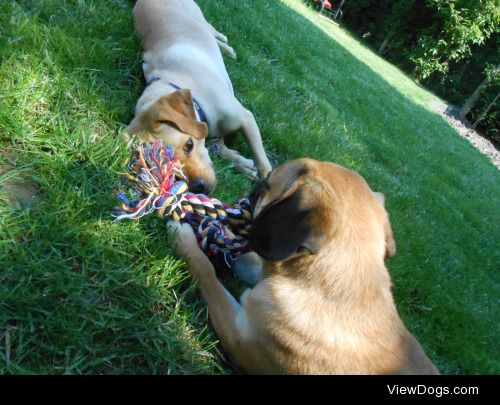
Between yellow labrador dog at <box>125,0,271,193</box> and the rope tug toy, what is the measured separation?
1.43 feet

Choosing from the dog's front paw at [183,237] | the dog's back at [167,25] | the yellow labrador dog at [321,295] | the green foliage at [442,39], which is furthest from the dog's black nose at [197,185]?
the green foliage at [442,39]

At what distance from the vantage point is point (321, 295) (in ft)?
8.52

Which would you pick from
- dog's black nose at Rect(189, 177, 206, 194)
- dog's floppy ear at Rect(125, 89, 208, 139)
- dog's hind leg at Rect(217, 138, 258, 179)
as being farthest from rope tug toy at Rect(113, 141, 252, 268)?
dog's hind leg at Rect(217, 138, 258, 179)

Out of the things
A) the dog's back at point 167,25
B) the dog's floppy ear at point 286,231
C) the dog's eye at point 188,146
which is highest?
the dog's floppy ear at point 286,231

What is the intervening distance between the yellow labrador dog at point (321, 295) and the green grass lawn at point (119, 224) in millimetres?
330

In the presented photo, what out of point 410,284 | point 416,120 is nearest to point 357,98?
point 416,120

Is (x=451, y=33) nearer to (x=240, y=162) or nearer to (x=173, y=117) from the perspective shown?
(x=240, y=162)

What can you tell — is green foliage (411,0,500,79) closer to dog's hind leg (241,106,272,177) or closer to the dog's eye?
dog's hind leg (241,106,272,177)

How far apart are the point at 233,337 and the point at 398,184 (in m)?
5.11

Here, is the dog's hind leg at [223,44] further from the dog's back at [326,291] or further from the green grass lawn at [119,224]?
the dog's back at [326,291]

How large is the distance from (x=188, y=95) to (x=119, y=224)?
169 cm

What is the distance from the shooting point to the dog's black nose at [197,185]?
149 inches

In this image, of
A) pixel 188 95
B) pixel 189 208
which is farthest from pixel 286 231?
pixel 188 95

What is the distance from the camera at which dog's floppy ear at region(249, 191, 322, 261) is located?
2.46 meters
